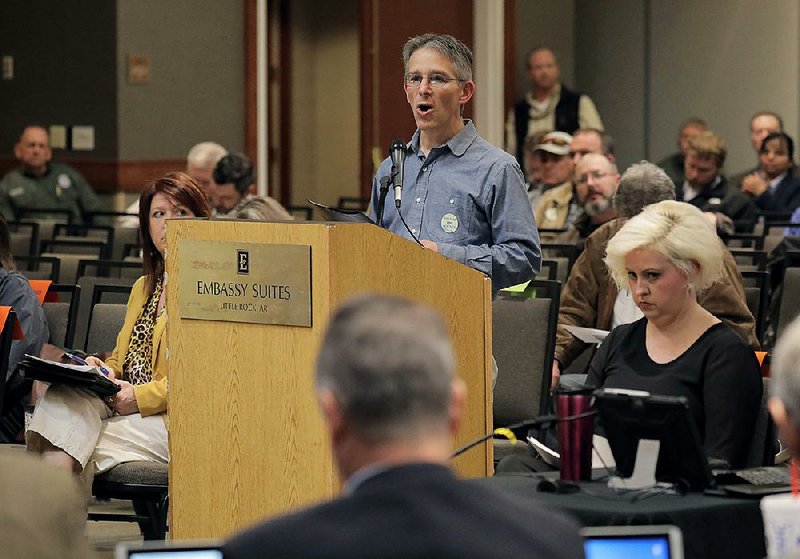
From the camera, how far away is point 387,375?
1647mm

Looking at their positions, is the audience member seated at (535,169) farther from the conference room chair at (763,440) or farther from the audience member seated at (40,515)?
the audience member seated at (40,515)

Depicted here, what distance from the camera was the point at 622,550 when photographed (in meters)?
2.15

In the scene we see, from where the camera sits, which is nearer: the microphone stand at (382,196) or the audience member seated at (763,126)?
Answer: the microphone stand at (382,196)

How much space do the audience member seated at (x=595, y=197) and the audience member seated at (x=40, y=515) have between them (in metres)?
5.91

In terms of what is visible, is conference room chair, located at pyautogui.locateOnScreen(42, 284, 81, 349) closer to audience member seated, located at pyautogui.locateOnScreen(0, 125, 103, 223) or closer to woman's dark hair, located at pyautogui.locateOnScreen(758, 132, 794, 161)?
audience member seated, located at pyautogui.locateOnScreen(0, 125, 103, 223)

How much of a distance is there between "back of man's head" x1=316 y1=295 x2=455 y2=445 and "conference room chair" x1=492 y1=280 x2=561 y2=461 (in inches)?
129

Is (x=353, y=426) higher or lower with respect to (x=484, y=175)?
lower

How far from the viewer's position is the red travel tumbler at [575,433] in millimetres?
3168

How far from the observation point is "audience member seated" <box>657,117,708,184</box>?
1216 centimetres

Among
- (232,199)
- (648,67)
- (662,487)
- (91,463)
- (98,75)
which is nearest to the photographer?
(662,487)

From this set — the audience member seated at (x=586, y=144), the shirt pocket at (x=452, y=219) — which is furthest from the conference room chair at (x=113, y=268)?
the audience member seated at (x=586, y=144)

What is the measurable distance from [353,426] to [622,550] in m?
0.64

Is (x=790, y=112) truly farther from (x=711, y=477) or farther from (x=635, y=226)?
(x=711, y=477)

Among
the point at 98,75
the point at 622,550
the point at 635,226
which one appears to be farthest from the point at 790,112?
the point at 622,550
